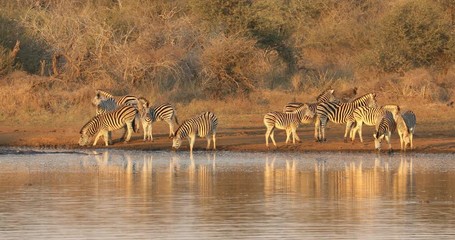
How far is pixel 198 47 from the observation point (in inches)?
1209

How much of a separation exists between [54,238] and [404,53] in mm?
21428

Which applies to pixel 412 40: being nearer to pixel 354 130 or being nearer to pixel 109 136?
pixel 354 130

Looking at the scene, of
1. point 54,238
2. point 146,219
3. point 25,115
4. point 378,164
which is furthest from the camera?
point 25,115

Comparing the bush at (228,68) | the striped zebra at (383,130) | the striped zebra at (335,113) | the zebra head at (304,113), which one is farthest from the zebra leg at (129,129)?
the bush at (228,68)

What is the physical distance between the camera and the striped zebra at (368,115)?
22.2m

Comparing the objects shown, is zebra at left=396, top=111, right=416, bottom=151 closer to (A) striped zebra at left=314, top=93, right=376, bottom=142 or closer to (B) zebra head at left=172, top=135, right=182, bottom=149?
(A) striped zebra at left=314, top=93, right=376, bottom=142

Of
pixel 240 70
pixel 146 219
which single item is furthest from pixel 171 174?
pixel 240 70

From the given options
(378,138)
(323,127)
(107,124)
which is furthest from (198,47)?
(378,138)

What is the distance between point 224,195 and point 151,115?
8.24 metres

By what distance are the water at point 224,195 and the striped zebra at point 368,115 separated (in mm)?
1452

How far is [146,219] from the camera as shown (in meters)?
12.9

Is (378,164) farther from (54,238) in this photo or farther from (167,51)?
(167,51)

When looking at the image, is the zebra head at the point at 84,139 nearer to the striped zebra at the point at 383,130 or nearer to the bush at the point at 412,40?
the striped zebra at the point at 383,130

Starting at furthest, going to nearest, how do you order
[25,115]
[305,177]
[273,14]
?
[273,14], [25,115], [305,177]
